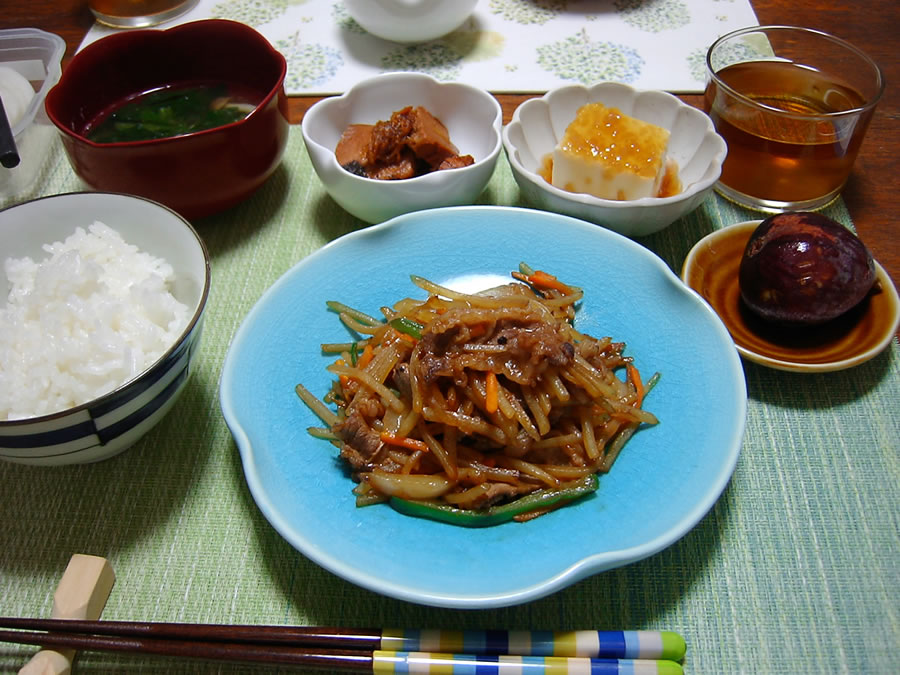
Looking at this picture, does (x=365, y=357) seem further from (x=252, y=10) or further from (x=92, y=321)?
(x=252, y=10)

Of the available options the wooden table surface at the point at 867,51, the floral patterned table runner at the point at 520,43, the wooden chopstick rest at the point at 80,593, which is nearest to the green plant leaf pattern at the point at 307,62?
the floral patterned table runner at the point at 520,43

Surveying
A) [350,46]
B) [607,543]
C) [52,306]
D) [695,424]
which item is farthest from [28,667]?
[350,46]

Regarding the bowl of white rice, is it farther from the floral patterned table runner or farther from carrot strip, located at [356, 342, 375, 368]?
the floral patterned table runner

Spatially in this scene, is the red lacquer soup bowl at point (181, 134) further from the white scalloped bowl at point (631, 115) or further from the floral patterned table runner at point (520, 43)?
the white scalloped bowl at point (631, 115)

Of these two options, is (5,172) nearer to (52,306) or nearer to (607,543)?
(52,306)

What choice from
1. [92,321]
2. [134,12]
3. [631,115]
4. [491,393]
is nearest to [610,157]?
[631,115]

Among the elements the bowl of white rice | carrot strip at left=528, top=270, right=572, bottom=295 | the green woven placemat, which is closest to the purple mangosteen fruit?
the green woven placemat
